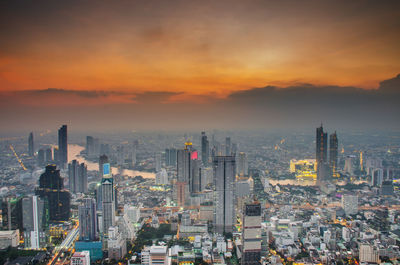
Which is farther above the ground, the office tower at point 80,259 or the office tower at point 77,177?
the office tower at point 77,177

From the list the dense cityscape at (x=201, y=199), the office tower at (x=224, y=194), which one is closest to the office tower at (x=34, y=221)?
the dense cityscape at (x=201, y=199)

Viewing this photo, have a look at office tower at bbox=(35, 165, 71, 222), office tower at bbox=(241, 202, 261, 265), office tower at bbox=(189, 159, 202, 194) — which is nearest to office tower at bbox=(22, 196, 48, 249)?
office tower at bbox=(35, 165, 71, 222)

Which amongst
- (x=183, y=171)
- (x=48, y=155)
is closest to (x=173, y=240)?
(x=183, y=171)

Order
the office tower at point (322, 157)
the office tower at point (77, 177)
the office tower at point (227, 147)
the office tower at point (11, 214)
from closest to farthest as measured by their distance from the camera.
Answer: the office tower at point (11, 214)
the office tower at point (77, 177)
the office tower at point (227, 147)
the office tower at point (322, 157)

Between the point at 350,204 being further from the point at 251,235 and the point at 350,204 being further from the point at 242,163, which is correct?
the point at 251,235

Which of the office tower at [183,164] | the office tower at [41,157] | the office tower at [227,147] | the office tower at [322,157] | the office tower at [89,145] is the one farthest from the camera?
the office tower at [322,157]

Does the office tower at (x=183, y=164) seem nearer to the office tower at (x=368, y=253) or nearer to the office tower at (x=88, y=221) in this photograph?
the office tower at (x=88, y=221)

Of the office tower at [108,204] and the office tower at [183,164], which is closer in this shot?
the office tower at [108,204]
